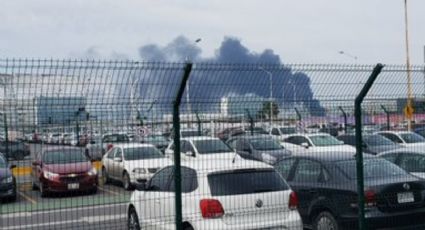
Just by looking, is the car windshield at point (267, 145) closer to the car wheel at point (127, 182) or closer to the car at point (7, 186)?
the car wheel at point (127, 182)

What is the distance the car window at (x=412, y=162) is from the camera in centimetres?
1204

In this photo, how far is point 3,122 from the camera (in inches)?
251

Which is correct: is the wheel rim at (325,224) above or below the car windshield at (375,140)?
below

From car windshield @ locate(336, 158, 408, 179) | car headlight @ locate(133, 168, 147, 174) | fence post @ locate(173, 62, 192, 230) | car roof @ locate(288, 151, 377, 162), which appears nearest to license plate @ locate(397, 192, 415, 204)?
car windshield @ locate(336, 158, 408, 179)

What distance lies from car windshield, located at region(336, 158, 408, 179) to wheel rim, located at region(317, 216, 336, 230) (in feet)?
2.42

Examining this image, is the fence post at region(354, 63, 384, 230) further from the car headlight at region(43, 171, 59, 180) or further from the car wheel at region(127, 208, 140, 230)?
the car headlight at region(43, 171, 59, 180)

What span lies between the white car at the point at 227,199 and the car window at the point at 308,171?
1.38 meters

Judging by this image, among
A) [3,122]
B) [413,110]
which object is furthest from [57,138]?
[413,110]

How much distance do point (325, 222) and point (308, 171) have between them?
1.03m

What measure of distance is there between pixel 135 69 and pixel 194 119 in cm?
116

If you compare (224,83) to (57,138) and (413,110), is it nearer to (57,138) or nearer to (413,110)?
(57,138)

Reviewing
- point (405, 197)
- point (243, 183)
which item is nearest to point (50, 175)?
point (243, 183)

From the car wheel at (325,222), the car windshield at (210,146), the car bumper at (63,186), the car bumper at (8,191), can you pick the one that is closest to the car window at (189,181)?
the car windshield at (210,146)

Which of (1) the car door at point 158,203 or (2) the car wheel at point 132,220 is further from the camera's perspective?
(2) the car wheel at point 132,220
